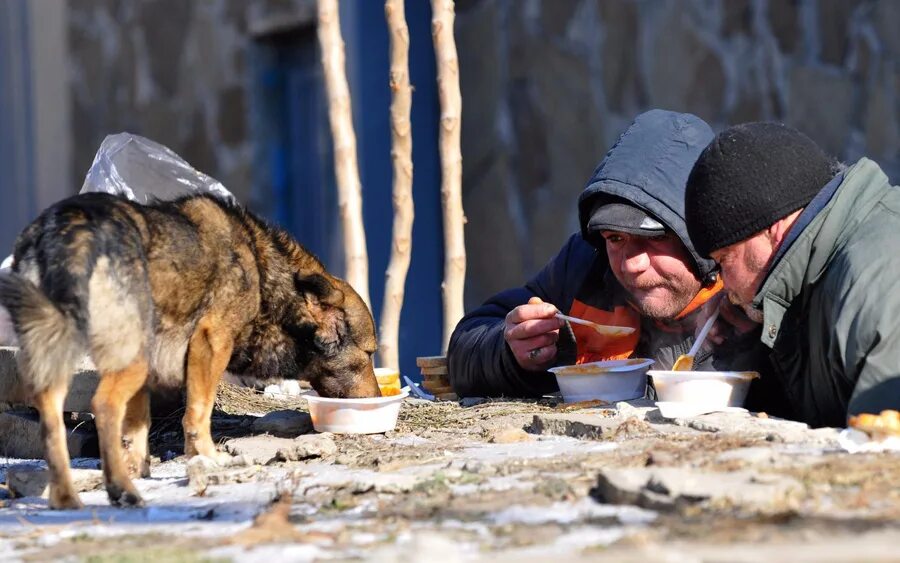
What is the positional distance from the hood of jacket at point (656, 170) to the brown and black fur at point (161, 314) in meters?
1.20

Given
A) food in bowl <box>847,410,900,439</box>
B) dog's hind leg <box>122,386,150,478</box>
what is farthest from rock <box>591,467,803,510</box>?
dog's hind leg <box>122,386,150,478</box>

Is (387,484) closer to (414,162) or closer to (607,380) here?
(607,380)

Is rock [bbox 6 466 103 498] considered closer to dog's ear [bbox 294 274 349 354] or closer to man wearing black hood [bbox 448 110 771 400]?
dog's ear [bbox 294 274 349 354]

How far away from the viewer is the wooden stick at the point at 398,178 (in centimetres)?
716

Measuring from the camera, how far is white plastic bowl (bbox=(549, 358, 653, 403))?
533 cm

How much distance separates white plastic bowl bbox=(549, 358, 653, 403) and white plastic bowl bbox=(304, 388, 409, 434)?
2.66ft

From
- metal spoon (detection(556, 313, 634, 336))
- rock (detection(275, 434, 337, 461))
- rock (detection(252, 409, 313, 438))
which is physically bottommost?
rock (detection(252, 409, 313, 438))

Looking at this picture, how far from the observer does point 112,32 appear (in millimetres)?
13258

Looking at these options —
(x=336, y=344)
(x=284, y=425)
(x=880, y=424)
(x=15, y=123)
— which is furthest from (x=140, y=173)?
(x=15, y=123)

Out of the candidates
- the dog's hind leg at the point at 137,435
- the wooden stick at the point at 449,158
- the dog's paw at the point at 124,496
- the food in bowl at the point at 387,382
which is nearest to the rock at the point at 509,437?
the food in bowl at the point at 387,382

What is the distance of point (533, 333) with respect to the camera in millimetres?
5668

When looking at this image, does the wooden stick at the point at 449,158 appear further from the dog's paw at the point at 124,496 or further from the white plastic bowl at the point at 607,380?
the dog's paw at the point at 124,496

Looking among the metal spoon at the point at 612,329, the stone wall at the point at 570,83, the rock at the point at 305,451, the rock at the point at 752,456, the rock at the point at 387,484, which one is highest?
the stone wall at the point at 570,83

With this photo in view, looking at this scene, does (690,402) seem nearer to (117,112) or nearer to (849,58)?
Answer: (849,58)
